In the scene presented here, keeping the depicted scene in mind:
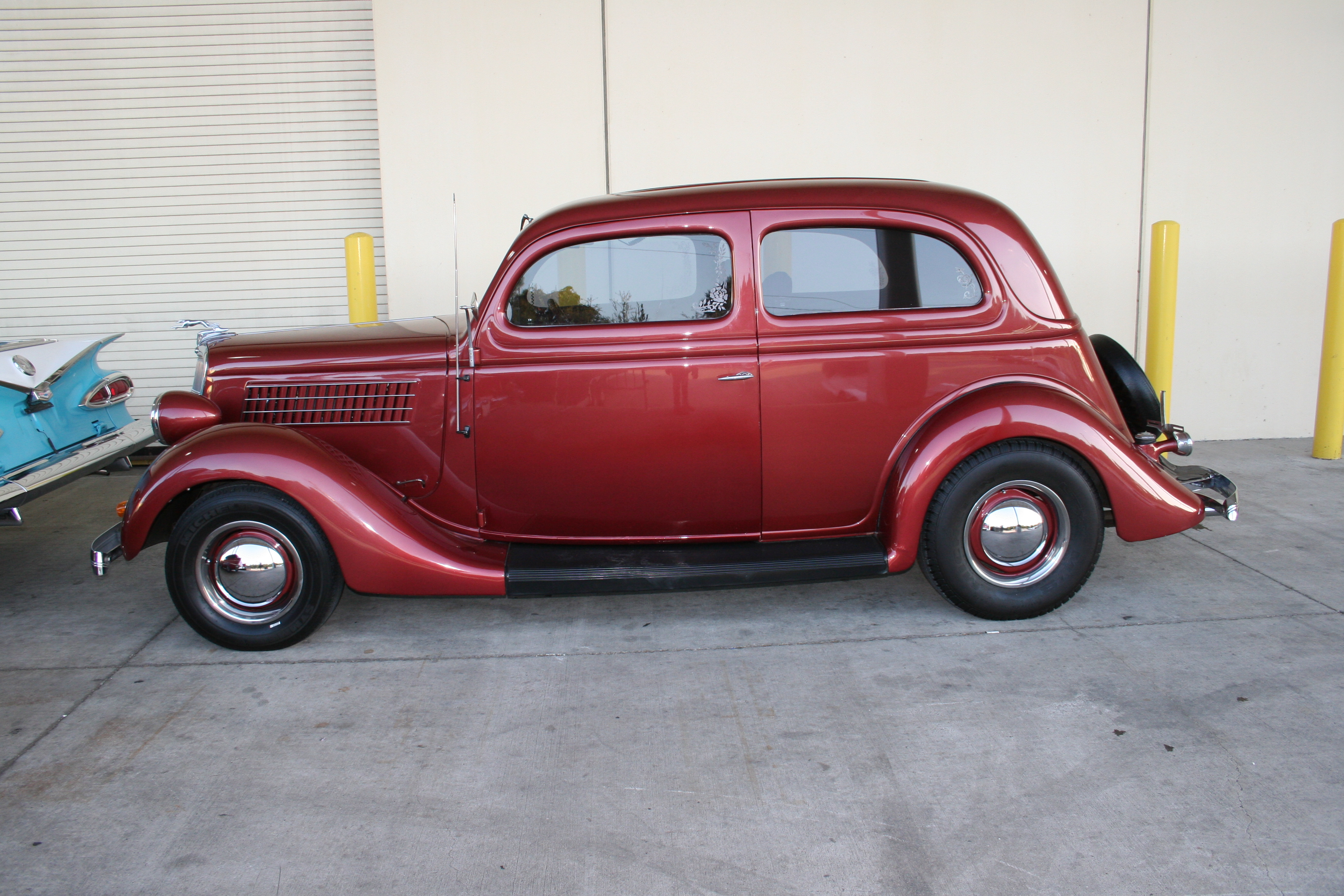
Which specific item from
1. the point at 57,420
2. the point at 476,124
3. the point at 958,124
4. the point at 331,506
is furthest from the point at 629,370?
the point at 958,124

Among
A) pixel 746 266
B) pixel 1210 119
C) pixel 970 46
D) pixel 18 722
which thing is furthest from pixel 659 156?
pixel 18 722

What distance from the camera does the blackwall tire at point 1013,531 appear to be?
3.59 meters

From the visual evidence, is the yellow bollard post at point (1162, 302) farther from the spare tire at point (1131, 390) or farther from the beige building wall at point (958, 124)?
the spare tire at point (1131, 390)

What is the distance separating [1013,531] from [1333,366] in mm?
3931

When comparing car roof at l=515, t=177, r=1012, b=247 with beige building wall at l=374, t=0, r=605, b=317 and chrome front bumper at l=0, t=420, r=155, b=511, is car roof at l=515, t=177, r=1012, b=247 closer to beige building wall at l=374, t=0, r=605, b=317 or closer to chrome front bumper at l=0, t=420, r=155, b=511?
chrome front bumper at l=0, t=420, r=155, b=511

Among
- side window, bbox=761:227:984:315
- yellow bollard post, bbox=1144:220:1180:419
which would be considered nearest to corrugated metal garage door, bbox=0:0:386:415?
side window, bbox=761:227:984:315

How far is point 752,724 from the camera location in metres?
3.02

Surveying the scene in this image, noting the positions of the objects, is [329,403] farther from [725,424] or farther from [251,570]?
[725,424]

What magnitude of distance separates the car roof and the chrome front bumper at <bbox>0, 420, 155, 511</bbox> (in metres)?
2.18

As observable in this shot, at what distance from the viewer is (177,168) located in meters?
7.30

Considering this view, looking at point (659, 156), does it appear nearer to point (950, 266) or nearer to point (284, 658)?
point (950, 266)

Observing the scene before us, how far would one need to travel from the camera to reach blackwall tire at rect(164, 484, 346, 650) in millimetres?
3486

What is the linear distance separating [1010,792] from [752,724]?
0.80 meters

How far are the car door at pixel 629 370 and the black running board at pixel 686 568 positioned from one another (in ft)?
0.71
